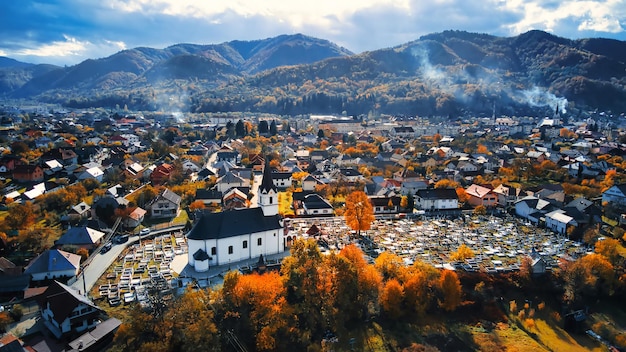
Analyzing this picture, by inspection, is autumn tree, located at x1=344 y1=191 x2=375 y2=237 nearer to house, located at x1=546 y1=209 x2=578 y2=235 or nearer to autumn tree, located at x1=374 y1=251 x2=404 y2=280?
autumn tree, located at x1=374 y1=251 x2=404 y2=280

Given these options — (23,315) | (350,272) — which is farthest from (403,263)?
(23,315)

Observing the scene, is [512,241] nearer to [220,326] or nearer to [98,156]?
[220,326]

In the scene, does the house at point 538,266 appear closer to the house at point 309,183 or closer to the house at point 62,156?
the house at point 309,183

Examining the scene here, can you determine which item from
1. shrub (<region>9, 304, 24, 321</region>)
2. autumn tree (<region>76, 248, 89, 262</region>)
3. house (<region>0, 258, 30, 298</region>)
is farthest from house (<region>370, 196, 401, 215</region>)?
shrub (<region>9, 304, 24, 321</region>)

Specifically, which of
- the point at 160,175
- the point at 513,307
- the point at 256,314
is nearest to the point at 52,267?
the point at 256,314

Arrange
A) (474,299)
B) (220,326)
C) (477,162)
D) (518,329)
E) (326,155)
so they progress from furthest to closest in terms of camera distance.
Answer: (326,155) < (477,162) < (474,299) < (518,329) < (220,326)
